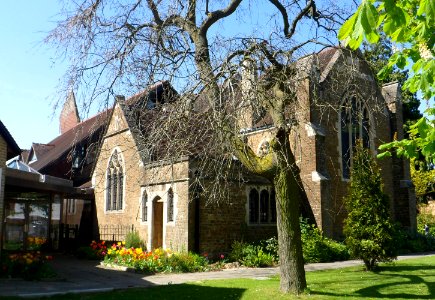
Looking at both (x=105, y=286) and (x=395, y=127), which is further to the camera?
(x=395, y=127)

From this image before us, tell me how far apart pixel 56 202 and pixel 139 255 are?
880 centimetres

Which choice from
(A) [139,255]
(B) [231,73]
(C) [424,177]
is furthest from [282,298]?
(C) [424,177]

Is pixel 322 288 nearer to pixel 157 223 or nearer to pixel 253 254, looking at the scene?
pixel 253 254

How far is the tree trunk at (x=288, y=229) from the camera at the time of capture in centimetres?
962

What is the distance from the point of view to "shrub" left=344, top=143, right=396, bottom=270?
13734 mm

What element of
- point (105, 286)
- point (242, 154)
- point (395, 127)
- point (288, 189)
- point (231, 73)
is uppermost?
point (395, 127)

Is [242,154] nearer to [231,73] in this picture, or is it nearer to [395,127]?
[231,73]

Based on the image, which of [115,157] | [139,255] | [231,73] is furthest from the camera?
[115,157]

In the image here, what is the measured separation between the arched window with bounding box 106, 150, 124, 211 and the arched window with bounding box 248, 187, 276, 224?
7.27m

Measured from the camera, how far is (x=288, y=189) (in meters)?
9.94

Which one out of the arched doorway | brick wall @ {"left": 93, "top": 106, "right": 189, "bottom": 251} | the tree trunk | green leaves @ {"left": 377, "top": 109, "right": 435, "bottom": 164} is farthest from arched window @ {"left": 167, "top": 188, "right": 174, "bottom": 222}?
green leaves @ {"left": 377, "top": 109, "right": 435, "bottom": 164}

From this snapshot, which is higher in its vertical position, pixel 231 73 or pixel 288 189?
pixel 231 73

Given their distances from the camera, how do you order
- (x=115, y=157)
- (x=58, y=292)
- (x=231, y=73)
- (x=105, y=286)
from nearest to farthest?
(x=231, y=73)
(x=58, y=292)
(x=105, y=286)
(x=115, y=157)

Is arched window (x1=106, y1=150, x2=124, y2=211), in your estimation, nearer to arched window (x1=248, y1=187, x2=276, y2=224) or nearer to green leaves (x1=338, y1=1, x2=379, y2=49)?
arched window (x1=248, y1=187, x2=276, y2=224)
